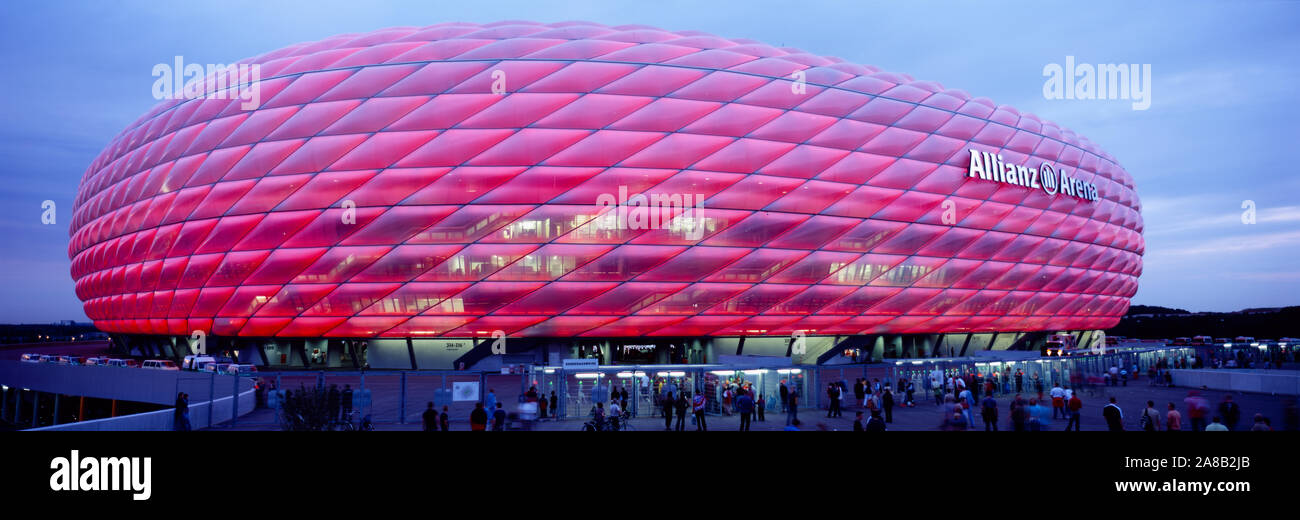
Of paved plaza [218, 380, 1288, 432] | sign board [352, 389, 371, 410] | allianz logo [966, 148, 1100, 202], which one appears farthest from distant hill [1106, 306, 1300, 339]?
sign board [352, 389, 371, 410]

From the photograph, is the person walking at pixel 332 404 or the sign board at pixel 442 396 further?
the sign board at pixel 442 396

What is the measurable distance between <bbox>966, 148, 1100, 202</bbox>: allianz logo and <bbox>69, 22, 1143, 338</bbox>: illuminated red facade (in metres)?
1.07

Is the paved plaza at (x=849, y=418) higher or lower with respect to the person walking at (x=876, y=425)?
lower

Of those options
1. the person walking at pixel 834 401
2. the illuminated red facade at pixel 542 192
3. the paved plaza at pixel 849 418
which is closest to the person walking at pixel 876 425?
the paved plaza at pixel 849 418

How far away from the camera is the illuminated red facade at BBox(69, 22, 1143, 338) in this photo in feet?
96.0

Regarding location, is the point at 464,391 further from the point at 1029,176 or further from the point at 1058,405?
the point at 1029,176

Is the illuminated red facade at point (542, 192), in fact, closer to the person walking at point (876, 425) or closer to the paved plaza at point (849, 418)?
the paved plaza at point (849, 418)

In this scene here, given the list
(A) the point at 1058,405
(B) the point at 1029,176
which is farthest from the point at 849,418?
(B) the point at 1029,176

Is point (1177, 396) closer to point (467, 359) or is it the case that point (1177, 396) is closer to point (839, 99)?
point (839, 99)
